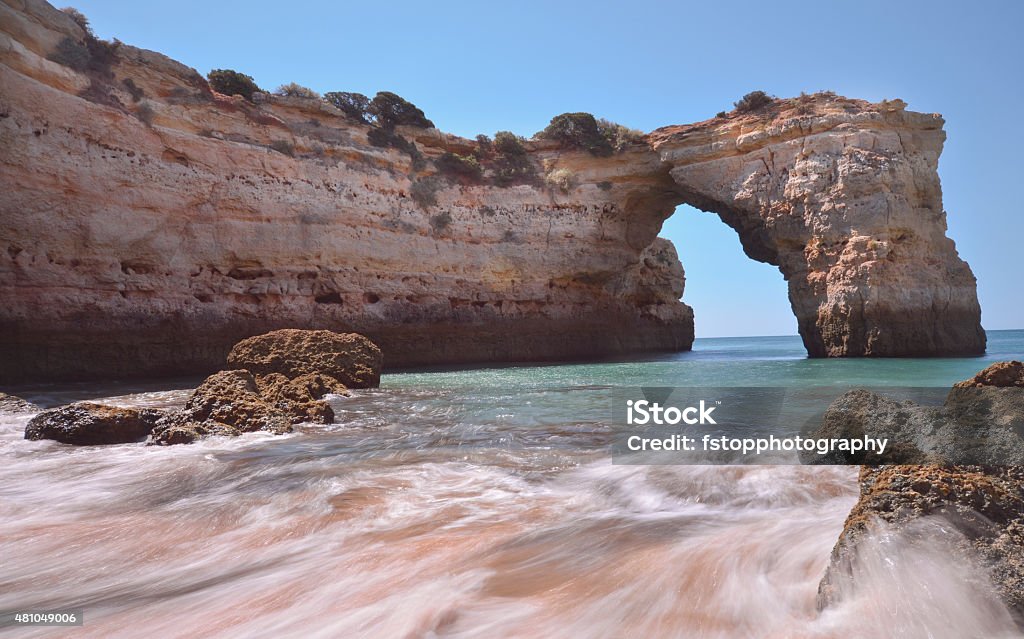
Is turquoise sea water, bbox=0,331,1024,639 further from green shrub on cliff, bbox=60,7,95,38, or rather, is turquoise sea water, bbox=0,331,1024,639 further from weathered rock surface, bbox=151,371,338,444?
green shrub on cliff, bbox=60,7,95,38

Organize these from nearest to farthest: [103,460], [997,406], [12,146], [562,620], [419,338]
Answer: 1. [562,620]
2. [997,406]
3. [103,460]
4. [12,146]
5. [419,338]

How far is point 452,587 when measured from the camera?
2.18 meters

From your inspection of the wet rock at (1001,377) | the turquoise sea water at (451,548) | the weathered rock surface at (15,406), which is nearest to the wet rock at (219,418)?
the turquoise sea water at (451,548)

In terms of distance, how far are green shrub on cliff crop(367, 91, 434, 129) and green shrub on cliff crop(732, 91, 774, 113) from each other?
37.3 ft

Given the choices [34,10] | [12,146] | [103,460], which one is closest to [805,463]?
[103,460]

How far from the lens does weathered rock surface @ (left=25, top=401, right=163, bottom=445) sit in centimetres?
531

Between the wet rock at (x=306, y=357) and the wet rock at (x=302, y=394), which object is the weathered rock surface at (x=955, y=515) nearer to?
the wet rock at (x=302, y=394)

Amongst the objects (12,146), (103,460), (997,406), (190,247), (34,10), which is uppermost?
(34,10)

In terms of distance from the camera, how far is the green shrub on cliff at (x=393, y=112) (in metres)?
19.7

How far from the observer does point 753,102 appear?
1994 centimetres

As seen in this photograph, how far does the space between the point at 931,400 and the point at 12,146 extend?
53.9 ft

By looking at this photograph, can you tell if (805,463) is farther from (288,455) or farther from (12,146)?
(12,146)

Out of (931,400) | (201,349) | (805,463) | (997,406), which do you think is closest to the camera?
(997,406)

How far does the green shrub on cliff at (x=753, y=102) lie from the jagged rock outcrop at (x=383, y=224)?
0.68m
